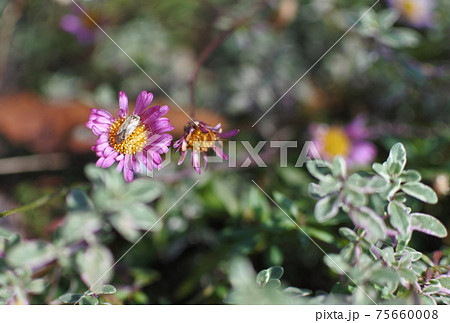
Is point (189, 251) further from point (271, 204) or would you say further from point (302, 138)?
point (302, 138)

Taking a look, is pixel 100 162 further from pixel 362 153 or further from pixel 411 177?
pixel 362 153

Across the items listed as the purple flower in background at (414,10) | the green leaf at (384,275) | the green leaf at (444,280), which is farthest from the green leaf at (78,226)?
the purple flower in background at (414,10)

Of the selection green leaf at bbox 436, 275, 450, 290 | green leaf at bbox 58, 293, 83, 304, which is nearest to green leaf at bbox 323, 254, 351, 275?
green leaf at bbox 436, 275, 450, 290

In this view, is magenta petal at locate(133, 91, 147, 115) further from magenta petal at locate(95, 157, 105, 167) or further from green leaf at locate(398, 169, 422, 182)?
green leaf at locate(398, 169, 422, 182)

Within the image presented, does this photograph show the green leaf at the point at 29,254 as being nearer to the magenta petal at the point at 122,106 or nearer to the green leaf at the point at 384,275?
the magenta petal at the point at 122,106
